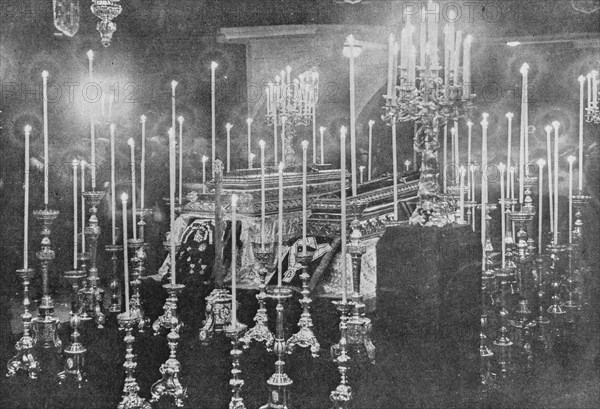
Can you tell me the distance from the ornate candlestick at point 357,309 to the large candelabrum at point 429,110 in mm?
344

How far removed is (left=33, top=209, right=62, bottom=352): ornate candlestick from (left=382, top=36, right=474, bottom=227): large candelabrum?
131 centimetres

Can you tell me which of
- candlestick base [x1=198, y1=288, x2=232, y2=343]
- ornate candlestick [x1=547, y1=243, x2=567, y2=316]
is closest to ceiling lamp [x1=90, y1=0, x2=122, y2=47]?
candlestick base [x1=198, y1=288, x2=232, y2=343]

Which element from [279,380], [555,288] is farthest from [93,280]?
[555,288]

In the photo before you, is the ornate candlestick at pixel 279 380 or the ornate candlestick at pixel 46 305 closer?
the ornate candlestick at pixel 279 380

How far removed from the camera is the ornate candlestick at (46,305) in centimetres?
283

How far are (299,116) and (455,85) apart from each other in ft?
7.35

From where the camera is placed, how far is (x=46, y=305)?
9.66ft

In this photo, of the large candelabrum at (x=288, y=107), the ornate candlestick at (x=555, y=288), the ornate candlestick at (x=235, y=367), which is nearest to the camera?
the ornate candlestick at (x=235, y=367)

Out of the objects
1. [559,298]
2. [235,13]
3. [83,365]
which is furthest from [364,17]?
[83,365]

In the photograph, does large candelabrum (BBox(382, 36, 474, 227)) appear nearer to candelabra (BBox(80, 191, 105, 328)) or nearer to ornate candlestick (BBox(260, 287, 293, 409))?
ornate candlestick (BBox(260, 287, 293, 409))

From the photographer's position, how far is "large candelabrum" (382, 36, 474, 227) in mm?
2979

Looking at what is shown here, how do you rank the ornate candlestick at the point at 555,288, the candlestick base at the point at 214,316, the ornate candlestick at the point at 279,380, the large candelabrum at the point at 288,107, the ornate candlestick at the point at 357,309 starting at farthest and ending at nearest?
1. the large candelabrum at the point at 288,107
2. the ornate candlestick at the point at 555,288
3. the candlestick base at the point at 214,316
4. the ornate candlestick at the point at 357,309
5. the ornate candlestick at the point at 279,380

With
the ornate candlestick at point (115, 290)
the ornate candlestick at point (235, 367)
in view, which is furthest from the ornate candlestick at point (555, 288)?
the ornate candlestick at point (115, 290)

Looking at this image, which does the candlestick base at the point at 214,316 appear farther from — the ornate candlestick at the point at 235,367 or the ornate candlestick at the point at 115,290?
the ornate candlestick at the point at 235,367
